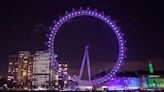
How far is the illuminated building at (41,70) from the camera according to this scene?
119 m

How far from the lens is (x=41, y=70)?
404 feet

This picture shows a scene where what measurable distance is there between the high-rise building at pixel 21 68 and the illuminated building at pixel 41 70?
720cm

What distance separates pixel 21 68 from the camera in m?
136

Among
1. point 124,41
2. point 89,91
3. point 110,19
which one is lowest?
point 89,91

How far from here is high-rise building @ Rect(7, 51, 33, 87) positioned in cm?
13110

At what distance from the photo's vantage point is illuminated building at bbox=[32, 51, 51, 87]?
119 meters

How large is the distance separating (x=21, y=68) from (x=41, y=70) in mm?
16078

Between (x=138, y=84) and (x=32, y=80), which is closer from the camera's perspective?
(x=138, y=84)

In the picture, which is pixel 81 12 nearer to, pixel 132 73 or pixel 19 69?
pixel 132 73

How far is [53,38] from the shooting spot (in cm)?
4031

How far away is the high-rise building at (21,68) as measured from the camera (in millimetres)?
131100

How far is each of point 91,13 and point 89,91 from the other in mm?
29817

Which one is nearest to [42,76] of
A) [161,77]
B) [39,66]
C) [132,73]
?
[39,66]

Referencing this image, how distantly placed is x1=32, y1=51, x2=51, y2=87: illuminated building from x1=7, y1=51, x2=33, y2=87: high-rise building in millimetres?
7199
